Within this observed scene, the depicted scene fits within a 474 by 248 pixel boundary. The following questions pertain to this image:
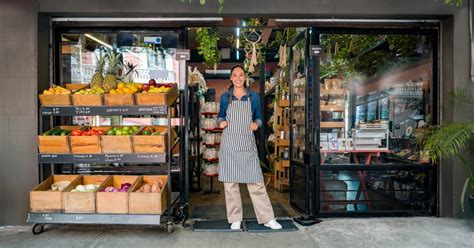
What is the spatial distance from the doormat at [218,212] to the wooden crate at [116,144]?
1442 mm

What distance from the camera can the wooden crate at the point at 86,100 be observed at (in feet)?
12.8

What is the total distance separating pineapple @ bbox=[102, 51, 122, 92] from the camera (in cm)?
408

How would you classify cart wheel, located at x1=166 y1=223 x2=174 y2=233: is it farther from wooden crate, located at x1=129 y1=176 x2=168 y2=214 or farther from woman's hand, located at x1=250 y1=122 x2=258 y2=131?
woman's hand, located at x1=250 y1=122 x2=258 y2=131

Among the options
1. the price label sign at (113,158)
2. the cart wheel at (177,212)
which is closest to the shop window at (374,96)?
the cart wheel at (177,212)

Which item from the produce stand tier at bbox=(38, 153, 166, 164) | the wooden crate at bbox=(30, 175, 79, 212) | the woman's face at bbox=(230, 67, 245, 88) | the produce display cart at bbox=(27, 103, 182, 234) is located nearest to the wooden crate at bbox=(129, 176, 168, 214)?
the produce display cart at bbox=(27, 103, 182, 234)

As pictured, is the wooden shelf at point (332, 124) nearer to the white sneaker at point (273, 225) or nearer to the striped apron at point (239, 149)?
the striped apron at point (239, 149)

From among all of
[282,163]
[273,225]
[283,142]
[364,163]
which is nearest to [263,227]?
[273,225]

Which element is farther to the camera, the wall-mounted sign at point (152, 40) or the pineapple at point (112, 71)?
the wall-mounted sign at point (152, 40)

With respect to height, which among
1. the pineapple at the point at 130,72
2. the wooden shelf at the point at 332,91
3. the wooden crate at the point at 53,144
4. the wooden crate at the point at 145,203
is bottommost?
the wooden crate at the point at 145,203

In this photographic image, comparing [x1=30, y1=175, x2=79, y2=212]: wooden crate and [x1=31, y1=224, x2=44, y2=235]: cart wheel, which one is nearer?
[x1=30, y1=175, x2=79, y2=212]: wooden crate

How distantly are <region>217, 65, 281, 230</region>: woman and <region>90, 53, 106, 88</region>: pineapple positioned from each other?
1.33 metres

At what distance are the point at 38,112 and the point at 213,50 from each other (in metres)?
2.32

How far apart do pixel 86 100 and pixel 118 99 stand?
32 cm

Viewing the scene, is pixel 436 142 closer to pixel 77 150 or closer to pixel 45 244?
pixel 77 150
